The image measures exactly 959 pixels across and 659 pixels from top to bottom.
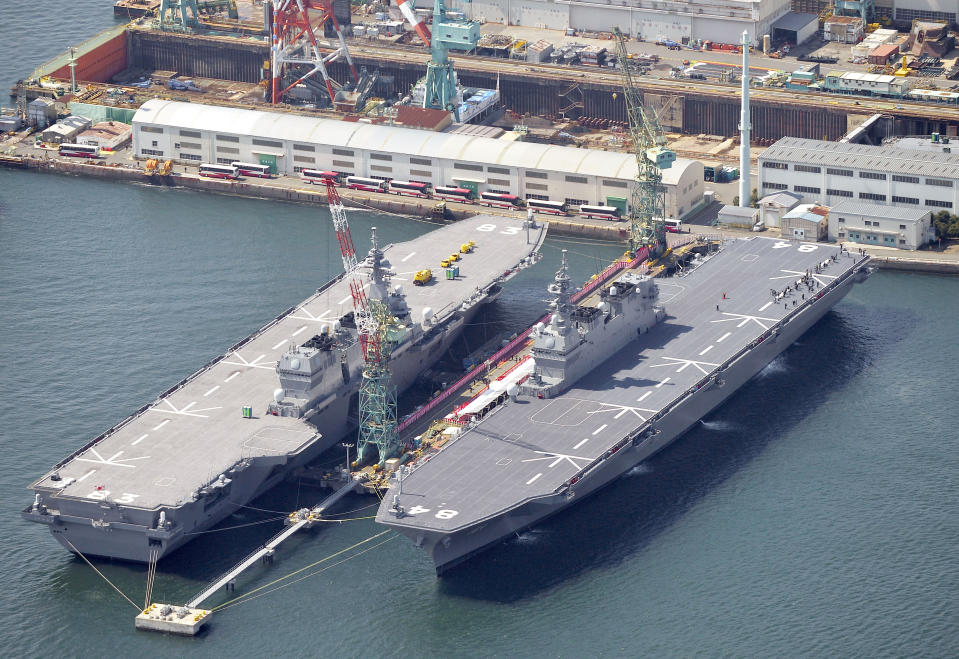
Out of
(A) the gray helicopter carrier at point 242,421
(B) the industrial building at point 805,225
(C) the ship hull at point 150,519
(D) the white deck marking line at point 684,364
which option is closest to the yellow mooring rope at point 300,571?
(C) the ship hull at point 150,519

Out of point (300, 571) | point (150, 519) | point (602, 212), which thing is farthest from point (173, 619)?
point (602, 212)

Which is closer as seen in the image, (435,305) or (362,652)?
(362,652)

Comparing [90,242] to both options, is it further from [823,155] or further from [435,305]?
[823,155]

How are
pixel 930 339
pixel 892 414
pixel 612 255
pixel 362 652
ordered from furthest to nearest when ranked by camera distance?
pixel 612 255 → pixel 930 339 → pixel 892 414 → pixel 362 652

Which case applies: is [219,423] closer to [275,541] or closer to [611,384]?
[275,541]

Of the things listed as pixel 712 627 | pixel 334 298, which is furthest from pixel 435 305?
pixel 712 627

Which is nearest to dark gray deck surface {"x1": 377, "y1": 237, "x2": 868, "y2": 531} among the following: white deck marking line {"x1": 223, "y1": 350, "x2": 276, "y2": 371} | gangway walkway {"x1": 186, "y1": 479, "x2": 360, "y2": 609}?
gangway walkway {"x1": 186, "y1": 479, "x2": 360, "y2": 609}

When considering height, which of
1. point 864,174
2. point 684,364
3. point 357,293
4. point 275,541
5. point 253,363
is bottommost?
point 275,541

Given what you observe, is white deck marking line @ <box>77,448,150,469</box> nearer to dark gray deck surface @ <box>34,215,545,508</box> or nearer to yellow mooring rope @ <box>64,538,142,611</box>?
dark gray deck surface @ <box>34,215,545,508</box>
